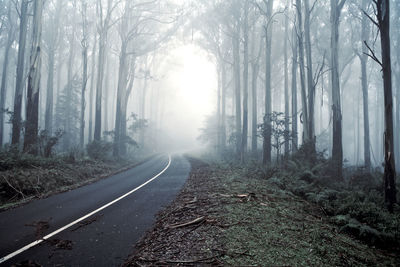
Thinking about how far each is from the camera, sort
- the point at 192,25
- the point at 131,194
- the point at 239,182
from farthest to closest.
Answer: the point at 192,25, the point at 239,182, the point at 131,194

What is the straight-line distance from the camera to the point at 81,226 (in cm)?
557

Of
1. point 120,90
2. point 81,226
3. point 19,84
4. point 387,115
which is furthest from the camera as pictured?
point 120,90

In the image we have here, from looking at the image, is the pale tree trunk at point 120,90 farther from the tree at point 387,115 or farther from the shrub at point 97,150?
the tree at point 387,115

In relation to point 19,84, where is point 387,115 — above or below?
below

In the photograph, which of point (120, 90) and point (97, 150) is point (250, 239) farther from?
point (120, 90)

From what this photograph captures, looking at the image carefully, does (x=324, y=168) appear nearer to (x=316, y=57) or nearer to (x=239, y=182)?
(x=239, y=182)

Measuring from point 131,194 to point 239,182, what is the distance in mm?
4423

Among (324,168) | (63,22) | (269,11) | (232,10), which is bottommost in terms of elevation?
(324,168)

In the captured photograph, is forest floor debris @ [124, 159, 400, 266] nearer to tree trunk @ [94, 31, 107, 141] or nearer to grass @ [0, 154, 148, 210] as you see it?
grass @ [0, 154, 148, 210]

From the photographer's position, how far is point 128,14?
2181 centimetres

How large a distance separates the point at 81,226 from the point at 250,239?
4.01 meters

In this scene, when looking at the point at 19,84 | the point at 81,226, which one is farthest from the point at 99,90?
the point at 81,226

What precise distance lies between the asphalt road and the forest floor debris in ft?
1.65

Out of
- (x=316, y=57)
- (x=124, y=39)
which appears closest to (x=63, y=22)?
(x=124, y=39)
